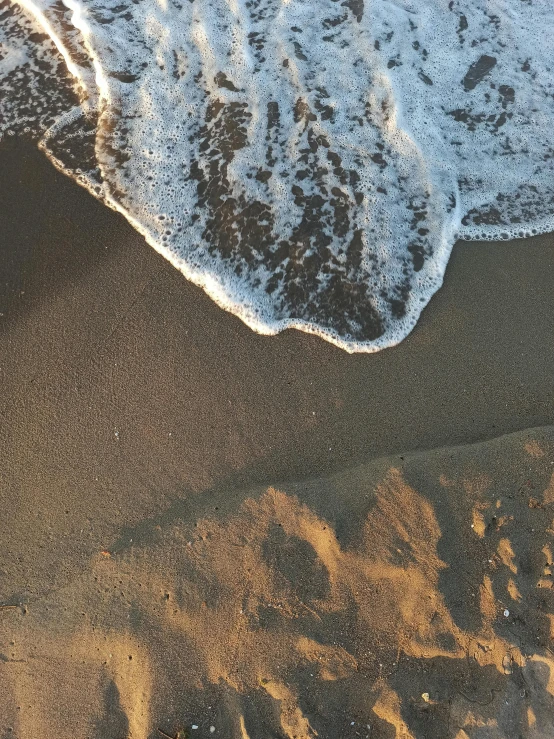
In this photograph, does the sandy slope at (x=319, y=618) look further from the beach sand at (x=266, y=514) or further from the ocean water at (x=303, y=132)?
the ocean water at (x=303, y=132)

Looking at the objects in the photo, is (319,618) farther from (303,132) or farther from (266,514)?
(303,132)

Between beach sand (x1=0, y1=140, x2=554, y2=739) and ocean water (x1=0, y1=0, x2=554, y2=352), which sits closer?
beach sand (x1=0, y1=140, x2=554, y2=739)

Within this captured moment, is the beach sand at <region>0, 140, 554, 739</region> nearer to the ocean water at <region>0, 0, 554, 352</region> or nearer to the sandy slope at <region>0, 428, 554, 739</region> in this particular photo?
the sandy slope at <region>0, 428, 554, 739</region>

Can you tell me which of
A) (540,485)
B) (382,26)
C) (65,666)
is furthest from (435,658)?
(382,26)

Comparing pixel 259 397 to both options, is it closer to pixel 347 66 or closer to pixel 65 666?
pixel 65 666

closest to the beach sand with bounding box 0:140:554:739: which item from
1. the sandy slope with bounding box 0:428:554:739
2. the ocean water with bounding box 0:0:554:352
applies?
the sandy slope with bounding box 0:428:554:739

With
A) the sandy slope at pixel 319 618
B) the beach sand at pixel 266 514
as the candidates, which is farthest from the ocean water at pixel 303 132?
the sandy slope at pixel 319 618
